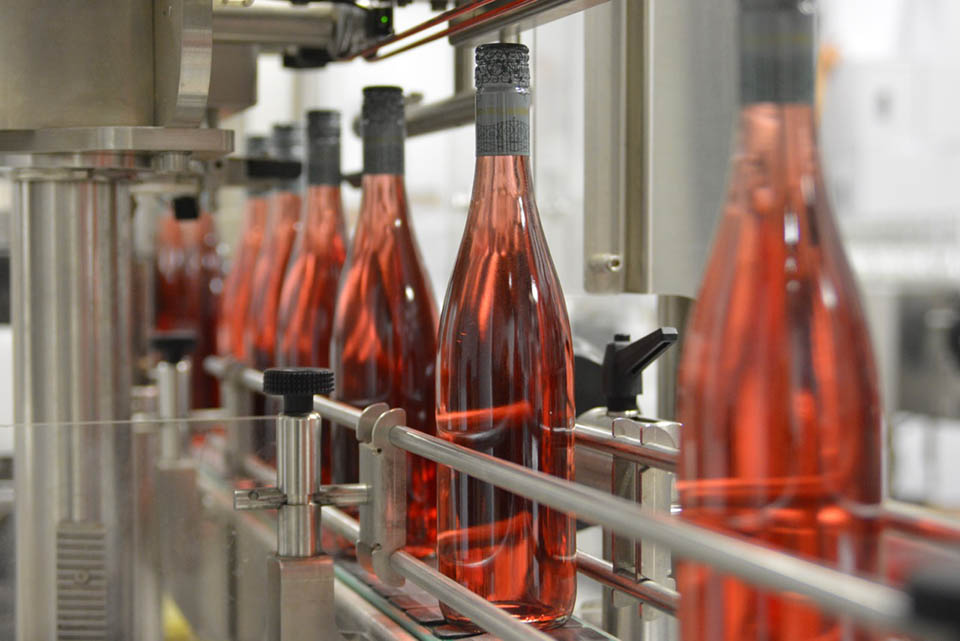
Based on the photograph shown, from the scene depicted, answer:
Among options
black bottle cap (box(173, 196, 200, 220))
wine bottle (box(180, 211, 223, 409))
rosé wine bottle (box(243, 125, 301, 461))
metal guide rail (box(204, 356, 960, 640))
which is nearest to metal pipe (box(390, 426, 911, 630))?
metal guide rail (box(204, 356, 960, 640))

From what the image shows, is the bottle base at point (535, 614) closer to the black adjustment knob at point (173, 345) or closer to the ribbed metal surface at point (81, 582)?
the ribbed metal surface at point (81, 582)

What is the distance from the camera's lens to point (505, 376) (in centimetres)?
47

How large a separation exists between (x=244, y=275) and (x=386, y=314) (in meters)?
0.53

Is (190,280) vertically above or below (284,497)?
above

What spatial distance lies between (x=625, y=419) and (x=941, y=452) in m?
2.98

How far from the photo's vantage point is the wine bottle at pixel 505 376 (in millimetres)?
455

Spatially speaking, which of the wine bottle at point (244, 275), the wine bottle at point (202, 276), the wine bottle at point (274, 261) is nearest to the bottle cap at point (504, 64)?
the wine bottle at point (274, 261)

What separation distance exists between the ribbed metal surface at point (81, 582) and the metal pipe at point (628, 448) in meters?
0.24

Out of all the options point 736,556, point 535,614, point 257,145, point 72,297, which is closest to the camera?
point 736,556

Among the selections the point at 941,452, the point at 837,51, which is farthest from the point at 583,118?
the point at 941,452

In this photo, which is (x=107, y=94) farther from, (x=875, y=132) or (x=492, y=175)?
(x=875, y=132)

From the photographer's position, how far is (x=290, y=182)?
0.96 m

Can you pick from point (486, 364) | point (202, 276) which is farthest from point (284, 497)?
point (202, 276)

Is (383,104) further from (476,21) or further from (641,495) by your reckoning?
(641,495)
